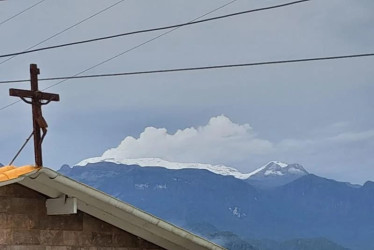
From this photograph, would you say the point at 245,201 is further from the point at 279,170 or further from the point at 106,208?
the point at 106,208

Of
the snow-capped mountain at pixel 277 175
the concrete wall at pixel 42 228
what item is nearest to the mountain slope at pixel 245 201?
the snow-capped mountain at pixel 277 175

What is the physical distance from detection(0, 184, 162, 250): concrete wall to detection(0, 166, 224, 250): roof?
0.33ft

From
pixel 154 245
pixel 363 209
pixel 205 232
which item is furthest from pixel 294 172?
pixel 154 245

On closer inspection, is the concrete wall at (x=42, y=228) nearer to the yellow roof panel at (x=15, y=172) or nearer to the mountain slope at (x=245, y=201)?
the yellow roof panel at (x=15, y=172)

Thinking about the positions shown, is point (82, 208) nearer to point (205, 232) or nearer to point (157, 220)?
point (157, 220)

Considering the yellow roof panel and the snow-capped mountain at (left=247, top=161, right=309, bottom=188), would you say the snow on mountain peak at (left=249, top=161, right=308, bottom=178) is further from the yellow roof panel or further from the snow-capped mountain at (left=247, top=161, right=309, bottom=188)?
the yellow roof panel

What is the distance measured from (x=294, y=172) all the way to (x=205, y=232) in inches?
275

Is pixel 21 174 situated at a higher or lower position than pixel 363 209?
higher

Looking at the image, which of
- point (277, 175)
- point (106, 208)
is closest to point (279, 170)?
point (277, 175)

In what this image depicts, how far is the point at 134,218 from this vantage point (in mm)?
8508

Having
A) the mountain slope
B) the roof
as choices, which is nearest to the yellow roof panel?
the roof

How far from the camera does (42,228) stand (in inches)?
324

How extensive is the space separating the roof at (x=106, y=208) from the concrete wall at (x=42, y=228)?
10 cm

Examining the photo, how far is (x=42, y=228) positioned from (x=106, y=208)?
691mm
